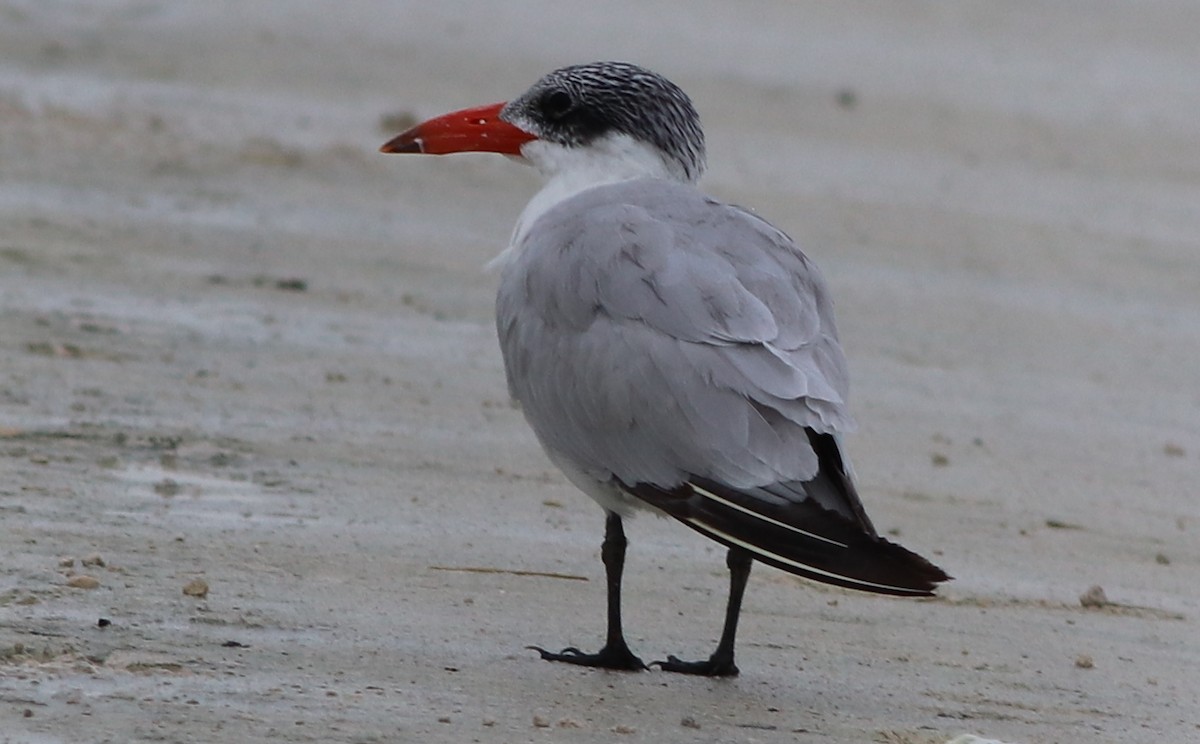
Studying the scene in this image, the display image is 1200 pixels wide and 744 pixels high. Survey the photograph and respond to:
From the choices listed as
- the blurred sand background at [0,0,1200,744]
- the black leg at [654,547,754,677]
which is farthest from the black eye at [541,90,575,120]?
the black leg at [654,547,754,677]

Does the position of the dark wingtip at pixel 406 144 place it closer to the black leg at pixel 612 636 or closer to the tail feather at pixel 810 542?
the black leg at pixel 612 636

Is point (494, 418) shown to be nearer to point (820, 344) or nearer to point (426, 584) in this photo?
point (426, 584)

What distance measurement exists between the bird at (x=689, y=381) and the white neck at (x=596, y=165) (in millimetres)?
17

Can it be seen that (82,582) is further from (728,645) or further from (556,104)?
(556,104)

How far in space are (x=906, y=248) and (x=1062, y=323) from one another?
1379mm

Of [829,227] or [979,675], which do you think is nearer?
[979,675]

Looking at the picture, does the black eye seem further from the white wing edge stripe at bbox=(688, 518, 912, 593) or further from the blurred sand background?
the white wing edge stripe at bbox=(688, 518, 912, 593)

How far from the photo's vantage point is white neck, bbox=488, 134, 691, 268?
5383 mm

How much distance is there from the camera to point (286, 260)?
8.85m

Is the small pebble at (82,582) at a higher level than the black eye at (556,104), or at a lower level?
lower

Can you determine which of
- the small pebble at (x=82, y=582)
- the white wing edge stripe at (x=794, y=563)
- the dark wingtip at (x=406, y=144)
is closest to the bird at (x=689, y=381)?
the white wing edge stripe at (x=794, y=563)

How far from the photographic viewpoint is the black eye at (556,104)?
5492 mm

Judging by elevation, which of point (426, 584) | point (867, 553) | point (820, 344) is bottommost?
point (426, 584)

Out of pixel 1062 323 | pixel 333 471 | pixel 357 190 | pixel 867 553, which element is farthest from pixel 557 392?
pixel 357 190
